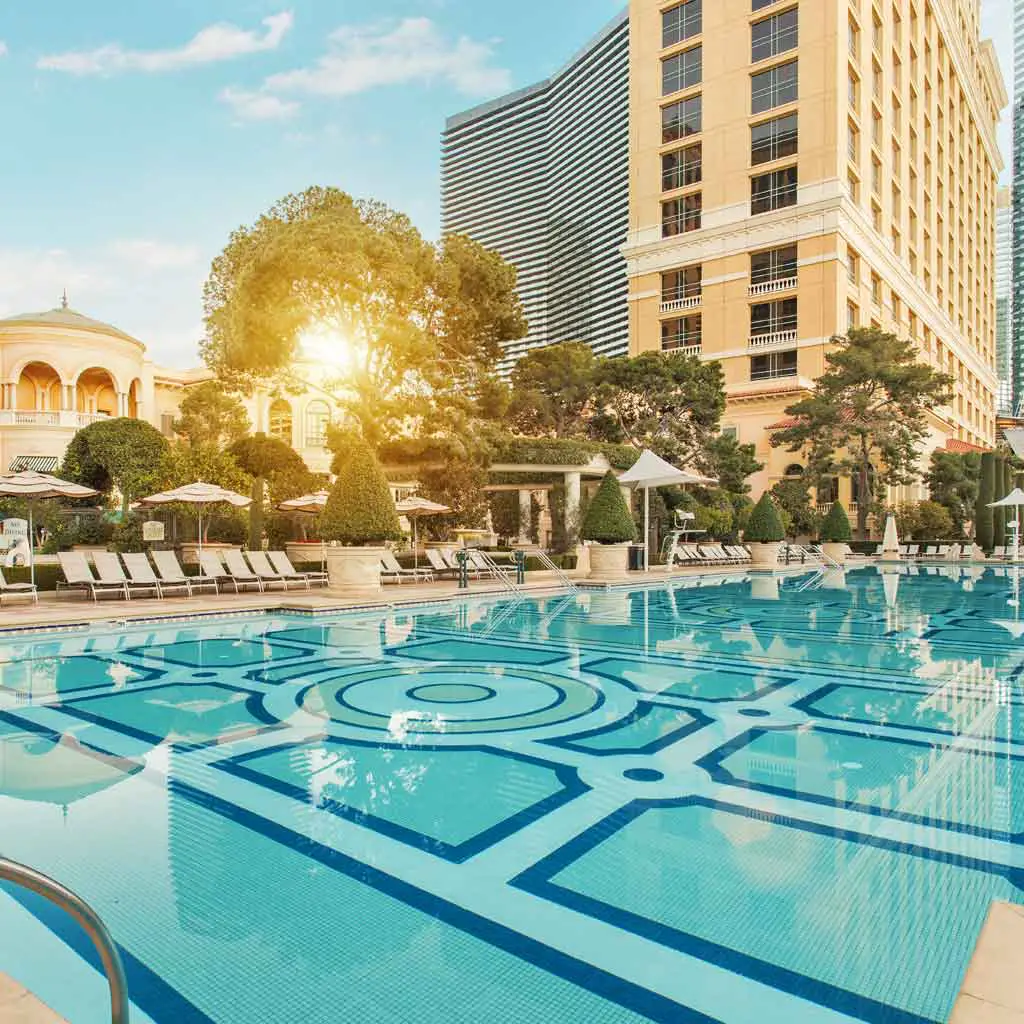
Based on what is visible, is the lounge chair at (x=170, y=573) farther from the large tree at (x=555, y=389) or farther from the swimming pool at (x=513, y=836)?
the large tree at (x=555, y=389)

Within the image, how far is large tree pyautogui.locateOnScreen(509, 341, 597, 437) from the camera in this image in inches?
1160

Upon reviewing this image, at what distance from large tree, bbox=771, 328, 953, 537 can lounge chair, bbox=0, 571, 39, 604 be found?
24.8 meters

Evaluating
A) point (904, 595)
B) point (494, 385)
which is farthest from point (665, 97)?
point (904, 595)

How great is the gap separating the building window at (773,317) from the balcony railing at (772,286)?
54 cm

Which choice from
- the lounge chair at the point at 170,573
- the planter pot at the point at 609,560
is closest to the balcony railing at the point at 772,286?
the planter pot at the point at 609,560

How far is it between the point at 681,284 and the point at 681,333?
240 centimetres

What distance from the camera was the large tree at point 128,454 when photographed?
19.4 metres

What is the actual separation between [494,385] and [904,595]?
11.2 m

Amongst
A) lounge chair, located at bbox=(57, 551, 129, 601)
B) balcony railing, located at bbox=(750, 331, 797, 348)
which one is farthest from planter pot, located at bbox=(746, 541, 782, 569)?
balcony railing, located at bbox=(750, 331, 797, 348)

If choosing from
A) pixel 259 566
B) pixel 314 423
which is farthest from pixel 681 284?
pixel 259 566

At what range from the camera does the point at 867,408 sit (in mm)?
28219

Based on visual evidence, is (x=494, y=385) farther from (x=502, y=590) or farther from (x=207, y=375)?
(x=207, y=375)

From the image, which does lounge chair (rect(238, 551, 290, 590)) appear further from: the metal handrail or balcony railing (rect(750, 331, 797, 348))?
balcony railing (rect(750, 331, 797, 348))

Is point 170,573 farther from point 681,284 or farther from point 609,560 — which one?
point 681,284
